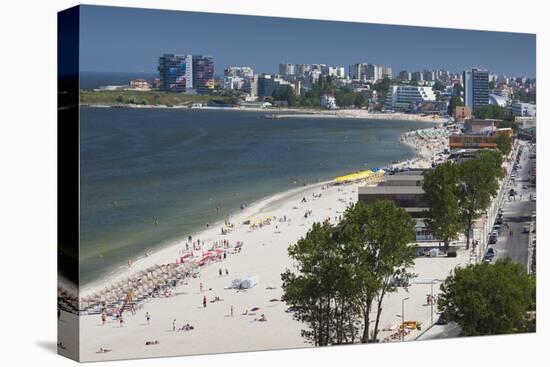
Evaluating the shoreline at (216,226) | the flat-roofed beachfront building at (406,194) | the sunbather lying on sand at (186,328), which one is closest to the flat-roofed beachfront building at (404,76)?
the shoreline at (216,226)

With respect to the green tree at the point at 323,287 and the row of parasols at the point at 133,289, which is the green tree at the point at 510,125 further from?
the row of parasols at the point at 133,289

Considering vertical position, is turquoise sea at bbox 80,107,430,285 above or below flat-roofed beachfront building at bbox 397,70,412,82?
below

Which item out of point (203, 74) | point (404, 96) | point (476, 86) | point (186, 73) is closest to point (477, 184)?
point (476, 86)

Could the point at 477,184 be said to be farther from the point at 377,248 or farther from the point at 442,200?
the point at 377,248

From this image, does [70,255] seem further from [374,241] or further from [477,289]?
[477,289]

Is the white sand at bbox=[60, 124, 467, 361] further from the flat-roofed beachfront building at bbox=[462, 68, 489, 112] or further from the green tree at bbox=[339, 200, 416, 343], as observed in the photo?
the flat-roofed beachfront building at bbox=[462, 68, 489, 112]

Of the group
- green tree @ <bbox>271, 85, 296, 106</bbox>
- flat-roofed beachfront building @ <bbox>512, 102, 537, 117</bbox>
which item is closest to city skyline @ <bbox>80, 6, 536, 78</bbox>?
green tree @ <bbox>271, 85, 296, 106</bbox>
